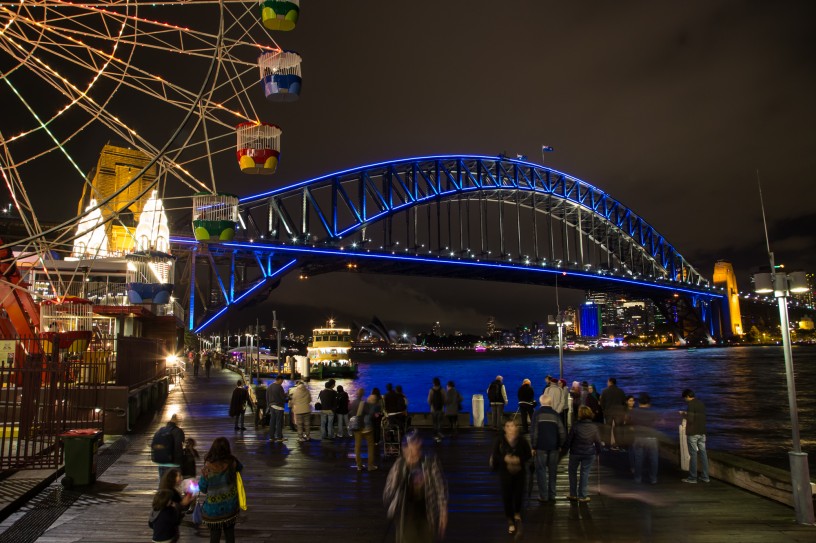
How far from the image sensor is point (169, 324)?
36.8 meters

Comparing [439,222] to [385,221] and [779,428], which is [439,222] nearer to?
[385,221]

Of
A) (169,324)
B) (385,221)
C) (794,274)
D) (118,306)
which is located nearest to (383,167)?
(385,221)

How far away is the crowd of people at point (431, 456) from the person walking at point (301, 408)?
22 millimetres

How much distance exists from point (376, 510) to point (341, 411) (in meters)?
6.18

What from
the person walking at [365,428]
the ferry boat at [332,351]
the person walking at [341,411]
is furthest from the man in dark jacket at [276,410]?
the ferry boat at [332,351]

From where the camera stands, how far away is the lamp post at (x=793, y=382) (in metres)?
8.12

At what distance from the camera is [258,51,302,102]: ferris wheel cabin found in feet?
A: 36.6

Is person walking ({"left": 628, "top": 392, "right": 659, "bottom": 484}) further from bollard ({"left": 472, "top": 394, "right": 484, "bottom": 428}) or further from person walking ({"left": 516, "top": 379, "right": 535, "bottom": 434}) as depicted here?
bollard ({"left": 472, "top": 394, "right": 484, "bottom": 428})

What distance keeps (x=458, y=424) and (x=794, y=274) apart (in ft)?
31.7

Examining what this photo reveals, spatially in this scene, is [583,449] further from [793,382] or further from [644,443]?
[793,382]

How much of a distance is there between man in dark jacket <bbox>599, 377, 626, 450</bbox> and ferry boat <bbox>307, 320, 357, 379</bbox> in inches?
1966

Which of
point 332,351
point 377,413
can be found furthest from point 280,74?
point 332,351

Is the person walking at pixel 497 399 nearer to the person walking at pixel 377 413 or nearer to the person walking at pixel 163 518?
the person walking at pixel 377 413

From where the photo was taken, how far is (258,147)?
36.7ft
